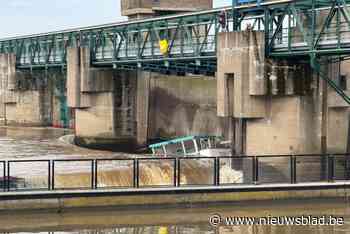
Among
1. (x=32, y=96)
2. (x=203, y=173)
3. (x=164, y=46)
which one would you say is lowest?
(x=203, y=173)

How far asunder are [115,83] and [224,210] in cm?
4103

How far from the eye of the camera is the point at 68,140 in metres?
72.7

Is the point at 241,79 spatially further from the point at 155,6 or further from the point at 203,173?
the point at 155,6

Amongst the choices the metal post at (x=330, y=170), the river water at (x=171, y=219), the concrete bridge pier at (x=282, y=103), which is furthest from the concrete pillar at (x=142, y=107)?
the river water at (x=171, y=219)

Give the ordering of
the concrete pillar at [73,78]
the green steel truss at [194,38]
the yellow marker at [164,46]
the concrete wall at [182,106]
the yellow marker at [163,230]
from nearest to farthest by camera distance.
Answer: the yellow marker at [163,230], the green steel truss at [194,38], the yellow marker at [164,46], the concrete wall at [182,106], the concrete pillar at [73,78]

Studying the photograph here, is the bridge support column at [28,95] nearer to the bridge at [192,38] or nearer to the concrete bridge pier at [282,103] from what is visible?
the bridge at [192,38]

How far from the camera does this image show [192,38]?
5644cm

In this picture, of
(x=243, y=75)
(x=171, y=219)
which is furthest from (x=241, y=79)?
(x=171, y=219)

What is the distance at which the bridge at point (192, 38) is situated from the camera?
3944cm

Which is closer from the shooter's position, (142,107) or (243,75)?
(243,75)

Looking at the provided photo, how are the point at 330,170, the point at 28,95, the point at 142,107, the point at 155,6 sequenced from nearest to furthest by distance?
the point at 330,170 < the point at 142,107 < the point at 155,6 < the point at 28,95

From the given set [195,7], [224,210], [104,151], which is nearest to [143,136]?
[104,151]

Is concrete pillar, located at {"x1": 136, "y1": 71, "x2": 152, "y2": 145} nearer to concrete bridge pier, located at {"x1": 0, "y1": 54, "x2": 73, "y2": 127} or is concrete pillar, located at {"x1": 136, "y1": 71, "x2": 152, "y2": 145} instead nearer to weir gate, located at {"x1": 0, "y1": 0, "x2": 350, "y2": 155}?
weir gate, located at {"x1": 0, "y1": 0, "x2": 350, "y2": 155}

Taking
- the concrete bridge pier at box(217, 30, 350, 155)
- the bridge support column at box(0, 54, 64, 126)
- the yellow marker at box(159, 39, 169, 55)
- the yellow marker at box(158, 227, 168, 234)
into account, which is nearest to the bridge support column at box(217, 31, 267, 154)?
the concrete bridge pier at box(217, 30, 350, 155)
